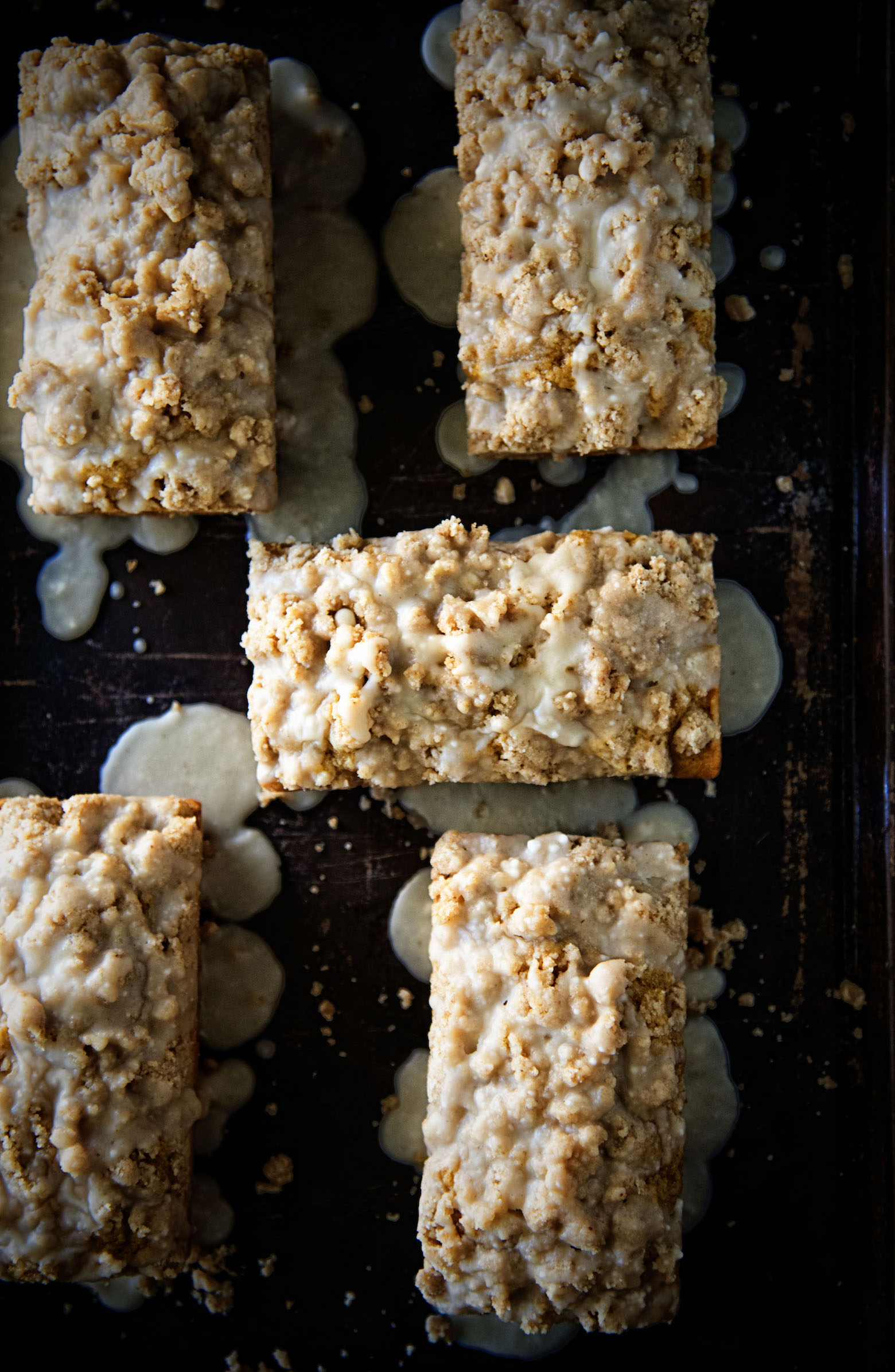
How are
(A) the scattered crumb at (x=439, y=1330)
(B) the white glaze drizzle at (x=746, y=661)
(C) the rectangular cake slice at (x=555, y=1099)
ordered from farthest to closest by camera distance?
1. (B) the white glaze drizzle at (x=746, y=661)
2. (A) the scattered crumb at (x=439, y=1330)
3. (C) the rectangular cake slice at (x=555, y=1099)

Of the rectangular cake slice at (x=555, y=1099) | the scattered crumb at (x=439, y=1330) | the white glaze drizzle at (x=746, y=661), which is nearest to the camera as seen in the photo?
the rectangular cake slice at (x=555, y=1099)

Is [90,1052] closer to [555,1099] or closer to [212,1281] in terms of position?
[212,1281]

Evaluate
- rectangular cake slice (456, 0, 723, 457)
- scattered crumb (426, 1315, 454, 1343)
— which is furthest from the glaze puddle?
scattered crumb (426, 1315, 454, 1343)

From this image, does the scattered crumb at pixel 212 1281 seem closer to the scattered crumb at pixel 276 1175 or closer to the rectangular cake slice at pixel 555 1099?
the scattered crumb at pixel 276 1175

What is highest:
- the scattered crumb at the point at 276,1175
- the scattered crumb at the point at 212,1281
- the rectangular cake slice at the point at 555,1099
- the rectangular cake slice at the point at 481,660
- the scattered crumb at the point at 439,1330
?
the rectangular cake slice at the point at 481,660

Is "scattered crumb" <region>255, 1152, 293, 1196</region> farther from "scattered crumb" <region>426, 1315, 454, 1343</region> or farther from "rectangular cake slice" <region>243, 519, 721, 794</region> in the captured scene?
"rectangular cake slice" <region>243, 519, 721, 794</region>

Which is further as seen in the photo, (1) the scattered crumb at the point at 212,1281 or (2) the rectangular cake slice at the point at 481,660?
(1) the scattered crumb at the point at 212,1281

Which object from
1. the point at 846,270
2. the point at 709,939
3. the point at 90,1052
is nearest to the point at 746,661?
the point at 709,939

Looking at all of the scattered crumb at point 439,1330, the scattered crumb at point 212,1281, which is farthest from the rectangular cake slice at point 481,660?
the scattered crumb at point 439,1330

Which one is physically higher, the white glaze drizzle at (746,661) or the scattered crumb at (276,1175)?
the white glaze drizzle at (746,661)
